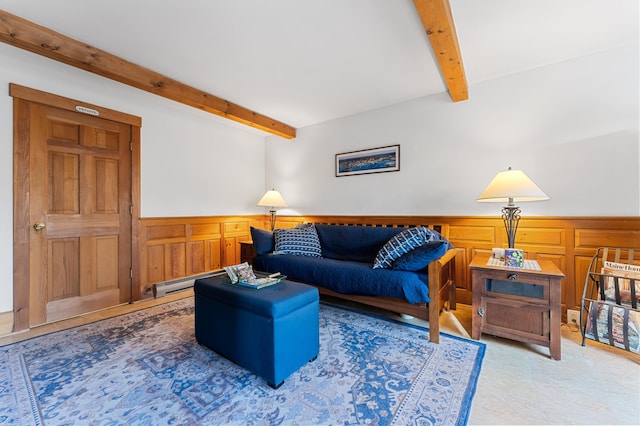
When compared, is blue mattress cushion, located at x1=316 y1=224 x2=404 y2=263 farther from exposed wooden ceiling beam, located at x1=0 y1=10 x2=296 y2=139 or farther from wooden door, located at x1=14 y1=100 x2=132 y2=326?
wooden door, located at x1=14 y1=100 x2=132 y2=326

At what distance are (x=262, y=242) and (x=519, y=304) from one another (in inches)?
99.2

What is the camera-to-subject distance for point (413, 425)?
1279 millimetres

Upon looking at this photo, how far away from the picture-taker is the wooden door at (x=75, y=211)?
95.3 inches

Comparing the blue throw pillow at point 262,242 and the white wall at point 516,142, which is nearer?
the white wall at point 516,142

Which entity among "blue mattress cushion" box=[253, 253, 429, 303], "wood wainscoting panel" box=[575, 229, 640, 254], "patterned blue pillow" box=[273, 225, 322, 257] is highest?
"wood wainscoting panel" box=[575, 229, 640, 254]

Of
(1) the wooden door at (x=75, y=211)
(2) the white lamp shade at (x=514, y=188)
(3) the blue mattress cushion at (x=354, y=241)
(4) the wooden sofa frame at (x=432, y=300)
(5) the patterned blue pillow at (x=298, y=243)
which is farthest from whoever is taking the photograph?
(5) the patterned blue pillow at (x=298, y=243)

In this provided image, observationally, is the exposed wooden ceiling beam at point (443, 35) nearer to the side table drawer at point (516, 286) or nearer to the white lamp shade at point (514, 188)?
the white lamp shade at point (514, 188)

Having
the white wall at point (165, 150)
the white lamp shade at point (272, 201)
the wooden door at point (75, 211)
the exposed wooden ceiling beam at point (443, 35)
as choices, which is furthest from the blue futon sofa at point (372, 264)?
the wooden door at point (75, 211)

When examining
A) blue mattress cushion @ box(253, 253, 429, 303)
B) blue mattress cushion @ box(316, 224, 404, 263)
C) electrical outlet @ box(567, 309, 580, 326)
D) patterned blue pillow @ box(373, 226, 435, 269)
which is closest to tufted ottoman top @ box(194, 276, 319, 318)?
blue mattress cushion @ box(253, 253, 429, 303)

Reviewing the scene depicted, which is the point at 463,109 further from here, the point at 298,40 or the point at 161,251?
the point at 161,251

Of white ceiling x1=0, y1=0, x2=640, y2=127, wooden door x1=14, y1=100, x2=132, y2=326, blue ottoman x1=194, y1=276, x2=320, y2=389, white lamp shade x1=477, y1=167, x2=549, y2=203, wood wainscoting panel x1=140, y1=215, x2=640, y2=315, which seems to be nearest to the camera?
blue ottoman x1=194, y1=276, x2=320, y2=389

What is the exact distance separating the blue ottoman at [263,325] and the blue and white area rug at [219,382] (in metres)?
0.10

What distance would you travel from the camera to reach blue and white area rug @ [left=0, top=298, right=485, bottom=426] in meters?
1.34

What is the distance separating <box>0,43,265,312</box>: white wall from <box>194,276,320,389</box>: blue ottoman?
1878 mm
